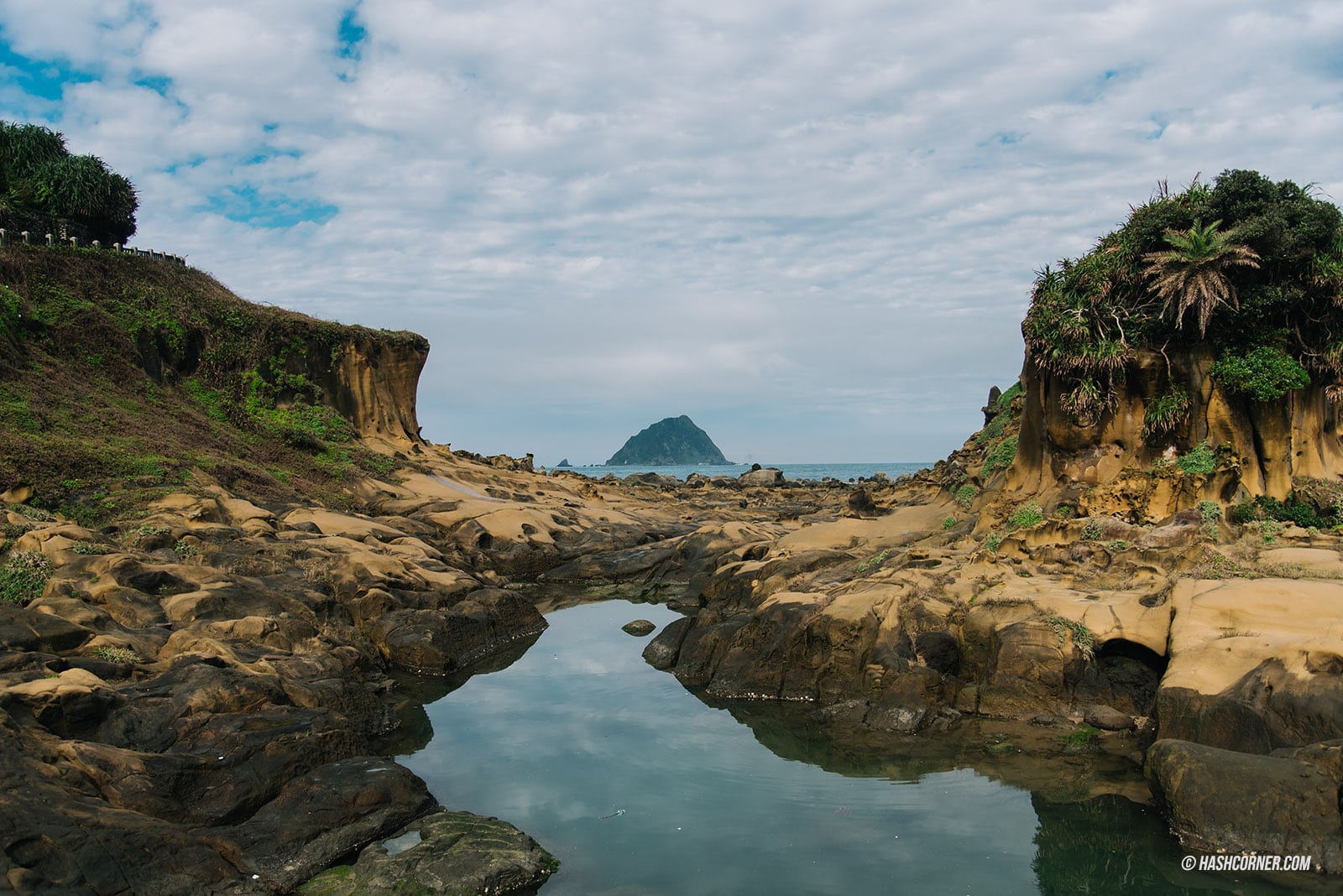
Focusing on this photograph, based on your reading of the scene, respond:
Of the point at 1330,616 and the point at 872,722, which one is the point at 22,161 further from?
the point at 1330,616

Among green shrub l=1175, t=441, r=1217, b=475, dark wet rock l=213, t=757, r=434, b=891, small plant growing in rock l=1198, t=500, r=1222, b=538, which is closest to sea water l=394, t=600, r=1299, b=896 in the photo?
dark wet rock l=213, t=757, r=434, b=891

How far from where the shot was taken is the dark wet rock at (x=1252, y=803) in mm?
9117

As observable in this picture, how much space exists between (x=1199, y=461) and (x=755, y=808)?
1301cm

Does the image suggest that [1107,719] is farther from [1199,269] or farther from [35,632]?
[35,632]

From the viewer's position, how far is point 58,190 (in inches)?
1596

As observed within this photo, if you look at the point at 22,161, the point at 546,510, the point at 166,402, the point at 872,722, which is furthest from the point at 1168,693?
the point at 22,161

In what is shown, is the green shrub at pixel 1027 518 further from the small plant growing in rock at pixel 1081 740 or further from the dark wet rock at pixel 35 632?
the dark wet rock at pixel 35 632

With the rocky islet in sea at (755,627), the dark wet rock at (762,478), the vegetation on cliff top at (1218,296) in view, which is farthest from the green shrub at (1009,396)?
the dark wet rock at (762,478)

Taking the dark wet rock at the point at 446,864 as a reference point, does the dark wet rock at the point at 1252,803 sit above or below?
above

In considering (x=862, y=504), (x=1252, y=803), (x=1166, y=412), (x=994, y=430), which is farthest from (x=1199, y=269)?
(x=862, y=504)

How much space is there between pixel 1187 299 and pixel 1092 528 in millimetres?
5261

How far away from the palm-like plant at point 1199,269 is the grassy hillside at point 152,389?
25.0 metres

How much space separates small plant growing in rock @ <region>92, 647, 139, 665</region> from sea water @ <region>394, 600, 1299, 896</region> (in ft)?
13.9

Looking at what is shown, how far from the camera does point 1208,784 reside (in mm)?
9789
